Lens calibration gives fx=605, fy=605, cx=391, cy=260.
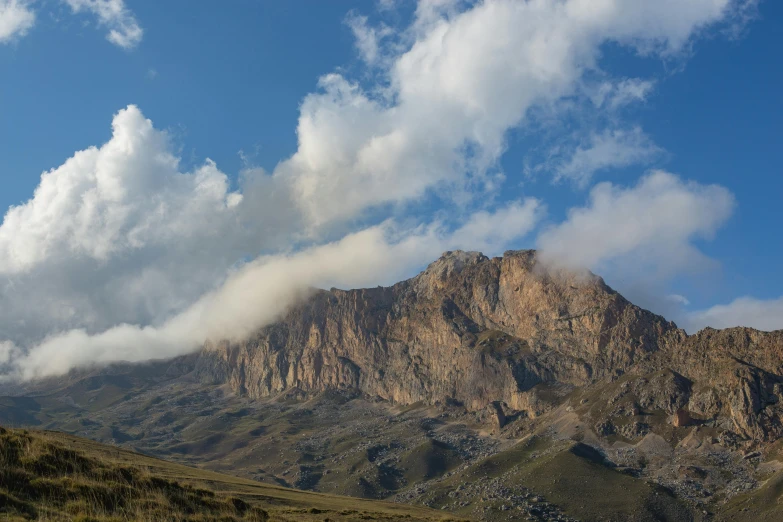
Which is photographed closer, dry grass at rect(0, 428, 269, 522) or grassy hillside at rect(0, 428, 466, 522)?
grassy hillside at rect(0, 428, 466, 522)

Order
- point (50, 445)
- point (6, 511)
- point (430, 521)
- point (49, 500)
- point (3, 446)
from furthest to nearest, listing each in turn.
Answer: point (430, 521)
point (50, 445)
point (3, 446)
point (49, 500)
point (6, 511)

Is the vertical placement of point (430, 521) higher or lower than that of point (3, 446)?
lower

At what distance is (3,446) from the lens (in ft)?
108

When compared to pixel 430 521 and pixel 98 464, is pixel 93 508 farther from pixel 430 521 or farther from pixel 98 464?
pixel 430 521

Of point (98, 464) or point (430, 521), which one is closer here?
point (98, 464)

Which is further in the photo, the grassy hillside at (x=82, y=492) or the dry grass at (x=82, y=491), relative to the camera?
the dry grass at (x=82, y=491)

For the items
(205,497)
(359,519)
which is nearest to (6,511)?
(205,497)

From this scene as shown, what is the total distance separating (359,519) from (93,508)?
41709 millimetres

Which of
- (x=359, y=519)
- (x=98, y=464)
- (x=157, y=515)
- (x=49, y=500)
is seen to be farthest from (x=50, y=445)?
(x=359, y=519)

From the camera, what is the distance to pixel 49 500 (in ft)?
95.2

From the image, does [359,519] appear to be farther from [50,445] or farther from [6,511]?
[6,511]

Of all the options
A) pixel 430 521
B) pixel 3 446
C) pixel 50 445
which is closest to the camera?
pixel 3 446

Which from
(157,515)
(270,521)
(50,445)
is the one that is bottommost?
(270,521)

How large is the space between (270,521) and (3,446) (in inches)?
616
